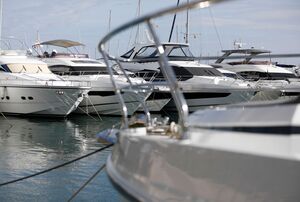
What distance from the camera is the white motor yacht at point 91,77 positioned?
2175 cm

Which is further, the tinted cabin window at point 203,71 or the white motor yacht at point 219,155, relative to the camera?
the tinted cabin window at point 203,71

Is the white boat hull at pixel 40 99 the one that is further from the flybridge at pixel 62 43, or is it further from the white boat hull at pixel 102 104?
the flybridge at pixel 62 43

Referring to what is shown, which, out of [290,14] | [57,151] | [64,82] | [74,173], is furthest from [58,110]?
[290,14]

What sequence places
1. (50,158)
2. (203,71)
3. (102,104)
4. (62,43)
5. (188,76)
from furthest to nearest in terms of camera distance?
(62,43), (203,71), (188,76), (102,104), (50,158)

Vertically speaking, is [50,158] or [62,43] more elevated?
[62,43]

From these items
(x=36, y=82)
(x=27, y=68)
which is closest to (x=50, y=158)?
(x=36, y=82)

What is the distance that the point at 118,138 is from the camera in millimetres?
4785

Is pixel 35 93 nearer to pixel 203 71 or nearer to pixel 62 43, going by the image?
pixel 203 71

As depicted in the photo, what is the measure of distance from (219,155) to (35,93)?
17.6m

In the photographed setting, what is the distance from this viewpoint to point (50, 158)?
11.5 metres

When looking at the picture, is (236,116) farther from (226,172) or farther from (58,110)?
(58,110)

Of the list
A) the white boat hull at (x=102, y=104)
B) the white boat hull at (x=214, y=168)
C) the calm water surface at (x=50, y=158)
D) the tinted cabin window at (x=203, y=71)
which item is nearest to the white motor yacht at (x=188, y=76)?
the tinted cabin window at (x=203, y=71)

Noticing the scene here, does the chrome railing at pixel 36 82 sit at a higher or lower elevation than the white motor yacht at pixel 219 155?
lower

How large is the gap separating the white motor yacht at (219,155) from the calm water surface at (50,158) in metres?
1.10
